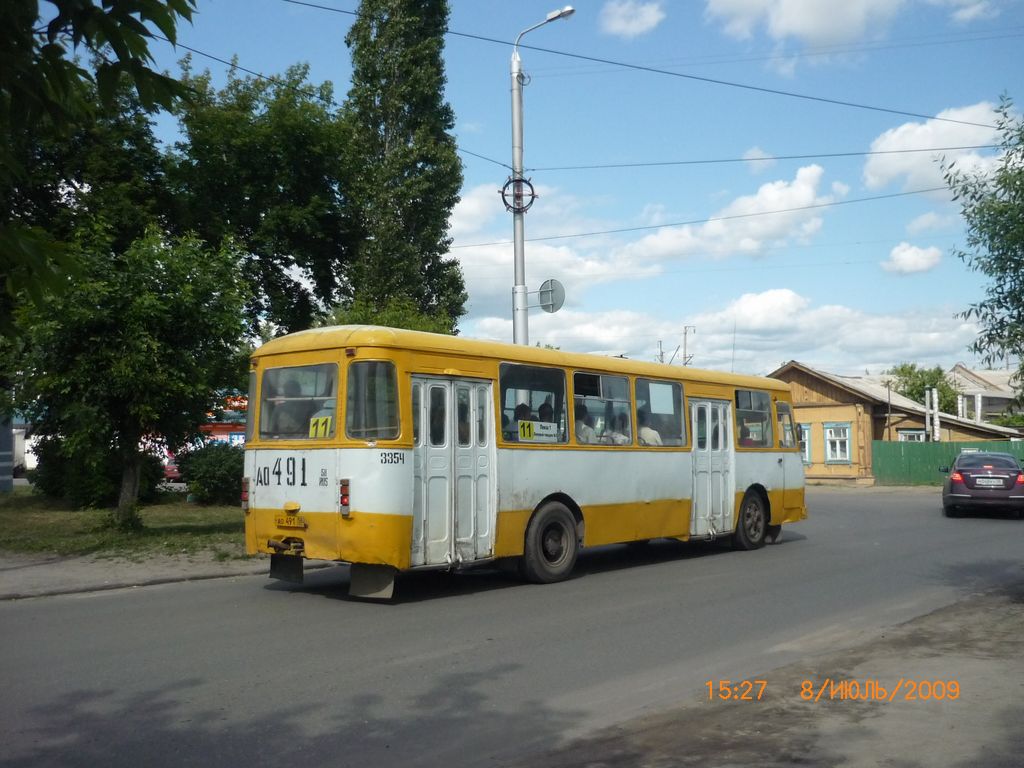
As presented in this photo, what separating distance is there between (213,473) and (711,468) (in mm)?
13572

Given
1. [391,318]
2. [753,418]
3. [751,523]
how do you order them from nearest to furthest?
1. [751,523]
2. [753,418]
3. [391,318]

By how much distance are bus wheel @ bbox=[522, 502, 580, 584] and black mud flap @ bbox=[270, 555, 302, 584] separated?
2.77 m

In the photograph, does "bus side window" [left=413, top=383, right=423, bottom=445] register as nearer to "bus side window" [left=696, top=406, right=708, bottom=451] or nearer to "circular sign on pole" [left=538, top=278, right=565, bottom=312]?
"bus side window" [left=696, top=406, right=708, bottom=451]

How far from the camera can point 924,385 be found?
81688 millimetres

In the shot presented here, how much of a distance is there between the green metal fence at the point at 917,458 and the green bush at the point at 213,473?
31704 millimetres

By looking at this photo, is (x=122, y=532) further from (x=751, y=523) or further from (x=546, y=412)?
(x=751, y=523)

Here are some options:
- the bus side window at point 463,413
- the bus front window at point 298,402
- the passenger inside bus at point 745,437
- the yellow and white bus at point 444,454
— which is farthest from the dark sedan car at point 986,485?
the bus front window at point 298,402

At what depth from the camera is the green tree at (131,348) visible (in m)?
15.1

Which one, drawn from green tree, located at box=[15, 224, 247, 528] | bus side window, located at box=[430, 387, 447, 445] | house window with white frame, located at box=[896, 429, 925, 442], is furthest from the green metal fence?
bus side window, located at box=[430, 387, 447, 445]

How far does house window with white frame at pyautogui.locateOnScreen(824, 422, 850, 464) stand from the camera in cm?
4969

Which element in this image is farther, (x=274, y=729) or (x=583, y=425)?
(x=583, y=425)

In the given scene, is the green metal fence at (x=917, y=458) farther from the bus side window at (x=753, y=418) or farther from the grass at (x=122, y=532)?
the grass at (x=122, y=532)

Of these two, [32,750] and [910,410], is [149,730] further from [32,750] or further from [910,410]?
[910,410]

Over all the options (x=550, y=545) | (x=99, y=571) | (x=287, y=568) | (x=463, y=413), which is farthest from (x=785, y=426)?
(x=99, y=571)
